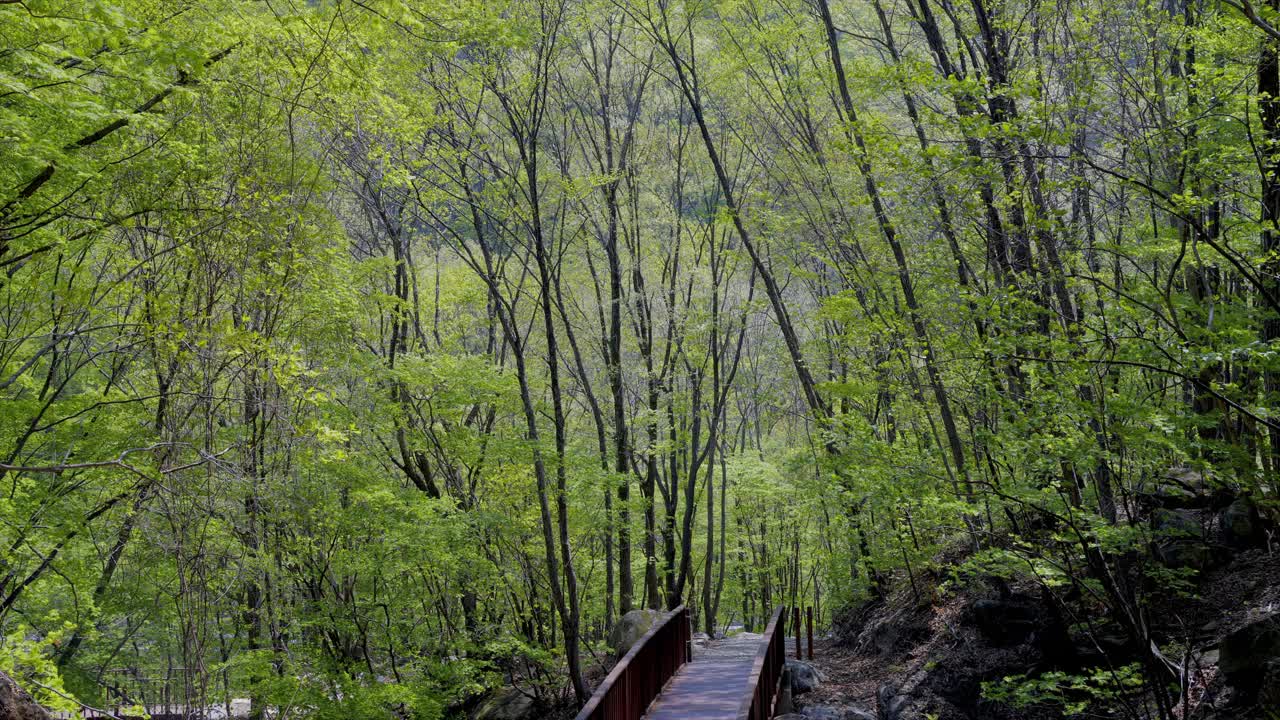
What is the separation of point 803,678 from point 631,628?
302 cm

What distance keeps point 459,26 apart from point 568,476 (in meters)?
6.75

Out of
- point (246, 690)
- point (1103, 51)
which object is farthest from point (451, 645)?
point (1103, 51)

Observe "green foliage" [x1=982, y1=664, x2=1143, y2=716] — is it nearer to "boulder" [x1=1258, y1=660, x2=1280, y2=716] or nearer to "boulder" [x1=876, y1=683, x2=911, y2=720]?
"boulder" [x1=1258, y1=660, x2=1280, y2=716]

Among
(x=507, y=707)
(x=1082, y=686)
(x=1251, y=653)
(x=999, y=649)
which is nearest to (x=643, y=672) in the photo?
(x=1082, y=686)

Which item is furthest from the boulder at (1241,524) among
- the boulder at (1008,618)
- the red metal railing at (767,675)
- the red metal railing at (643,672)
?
the red metal railing at (643,672)

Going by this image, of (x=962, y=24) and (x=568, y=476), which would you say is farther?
(x=568, y=476)

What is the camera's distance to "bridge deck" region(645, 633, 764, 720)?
29.3 ft

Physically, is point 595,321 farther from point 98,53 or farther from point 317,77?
point 98,53

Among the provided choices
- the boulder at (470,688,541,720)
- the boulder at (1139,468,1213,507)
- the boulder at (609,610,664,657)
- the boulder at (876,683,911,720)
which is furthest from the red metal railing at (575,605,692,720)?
the boulder at (1139,468,1213,507)

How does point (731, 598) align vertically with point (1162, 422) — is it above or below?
below

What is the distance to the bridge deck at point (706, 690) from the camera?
8930mm

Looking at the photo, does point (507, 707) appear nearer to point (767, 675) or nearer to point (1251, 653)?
point (767, 675)

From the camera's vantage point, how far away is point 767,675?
9328 millimetres

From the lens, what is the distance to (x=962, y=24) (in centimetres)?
980
